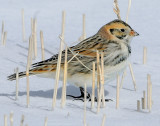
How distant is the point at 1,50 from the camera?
30.3 feet

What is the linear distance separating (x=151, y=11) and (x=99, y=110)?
6021mm

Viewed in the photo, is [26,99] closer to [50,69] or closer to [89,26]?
[50,69]

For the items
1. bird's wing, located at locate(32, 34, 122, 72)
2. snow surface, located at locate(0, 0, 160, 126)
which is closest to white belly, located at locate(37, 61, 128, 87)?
bird's wing, located at locate(32, 34, 122, 72)

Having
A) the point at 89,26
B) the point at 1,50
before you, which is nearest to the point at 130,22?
the point at 89,26

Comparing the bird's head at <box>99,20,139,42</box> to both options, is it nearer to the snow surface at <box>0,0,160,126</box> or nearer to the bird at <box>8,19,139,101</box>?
the bird at <box>8,19,139,101</box>

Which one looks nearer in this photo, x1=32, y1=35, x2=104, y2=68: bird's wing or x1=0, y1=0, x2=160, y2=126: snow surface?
x1=0, y1=0, x2=160, y2=126: snow surface

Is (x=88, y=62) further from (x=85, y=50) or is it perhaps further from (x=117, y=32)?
(x=117, y=32)

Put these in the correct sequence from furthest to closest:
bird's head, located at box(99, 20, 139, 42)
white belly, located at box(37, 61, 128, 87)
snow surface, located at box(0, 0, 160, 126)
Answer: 1. bird's head, located at box(99, 20, 139, 42)
2. white belly, located at box(37, 61, 128, 87)
3. snow surface, located at box(0, 0, 160, 126)

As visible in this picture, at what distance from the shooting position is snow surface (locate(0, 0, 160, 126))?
5.98 m

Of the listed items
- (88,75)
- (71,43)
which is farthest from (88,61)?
(71,43)

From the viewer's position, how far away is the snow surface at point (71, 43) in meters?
5.98

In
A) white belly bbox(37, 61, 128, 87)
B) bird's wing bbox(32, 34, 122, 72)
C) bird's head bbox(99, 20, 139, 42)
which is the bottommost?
white belly bbox(37, 61, 128, 87)

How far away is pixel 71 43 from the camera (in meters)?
9.99

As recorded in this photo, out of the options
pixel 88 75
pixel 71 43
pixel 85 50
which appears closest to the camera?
pixel 88 75
